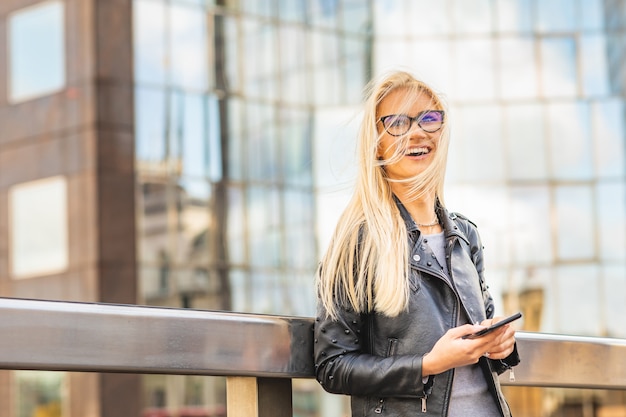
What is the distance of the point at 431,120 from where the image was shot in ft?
8.84

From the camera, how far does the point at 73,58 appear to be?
2484 cm

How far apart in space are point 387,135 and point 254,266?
78.0 feet

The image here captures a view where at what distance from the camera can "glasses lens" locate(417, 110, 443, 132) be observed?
2.69m

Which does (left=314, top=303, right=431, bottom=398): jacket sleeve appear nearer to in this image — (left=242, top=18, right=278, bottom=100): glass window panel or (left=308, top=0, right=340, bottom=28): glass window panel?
(left=242, top=18, right=278, bottom=100): glass window panel

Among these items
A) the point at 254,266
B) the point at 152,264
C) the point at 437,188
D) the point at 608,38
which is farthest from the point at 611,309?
the point at 437,188

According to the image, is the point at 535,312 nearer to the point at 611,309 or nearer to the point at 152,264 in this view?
the point at 611,309

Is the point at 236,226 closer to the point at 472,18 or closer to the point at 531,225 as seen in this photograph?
the point at 531,225

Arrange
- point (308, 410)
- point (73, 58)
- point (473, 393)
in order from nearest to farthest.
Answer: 1. point (473, 393)
2. point (73, 58)
3. point (308, 410)

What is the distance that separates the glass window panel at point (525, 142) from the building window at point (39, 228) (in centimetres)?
1112

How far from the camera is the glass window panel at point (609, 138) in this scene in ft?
92.1

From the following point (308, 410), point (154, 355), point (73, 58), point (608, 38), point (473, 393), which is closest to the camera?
point (154, 355)

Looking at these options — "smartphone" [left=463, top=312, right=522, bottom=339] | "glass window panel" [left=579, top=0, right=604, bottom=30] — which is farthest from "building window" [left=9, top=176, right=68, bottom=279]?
"smartphone" [left=463, top=312, right=522, bottom=339]

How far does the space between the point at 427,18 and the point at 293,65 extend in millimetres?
3785

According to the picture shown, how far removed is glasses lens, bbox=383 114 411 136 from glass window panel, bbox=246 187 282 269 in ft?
77.8
